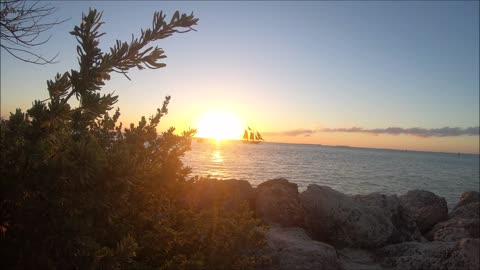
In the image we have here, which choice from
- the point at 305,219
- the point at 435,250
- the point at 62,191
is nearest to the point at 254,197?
the point at 305,219

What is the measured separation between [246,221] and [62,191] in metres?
2.73

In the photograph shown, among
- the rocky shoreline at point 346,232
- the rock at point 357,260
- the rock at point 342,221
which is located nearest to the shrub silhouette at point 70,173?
the rocky shoreline at point 346,232

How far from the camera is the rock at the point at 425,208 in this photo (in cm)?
1486

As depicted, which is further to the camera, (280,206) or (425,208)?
(425,208)

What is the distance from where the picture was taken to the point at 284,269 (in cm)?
717

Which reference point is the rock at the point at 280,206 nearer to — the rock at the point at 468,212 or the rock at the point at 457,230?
the rock at the point at 457,230

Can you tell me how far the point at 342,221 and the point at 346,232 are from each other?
0.33 meters

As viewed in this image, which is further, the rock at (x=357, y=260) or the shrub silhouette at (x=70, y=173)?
the rock at (x=357, y=260)

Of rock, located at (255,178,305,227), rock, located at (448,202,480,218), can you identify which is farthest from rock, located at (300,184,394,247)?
rock, located at (448,202,480,218)

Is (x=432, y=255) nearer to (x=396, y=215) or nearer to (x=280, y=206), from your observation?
(x=396, y=215)

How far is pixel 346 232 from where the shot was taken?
35.1 ft

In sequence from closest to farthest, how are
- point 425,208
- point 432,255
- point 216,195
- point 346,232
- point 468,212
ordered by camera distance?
1. point 216,195
2. point 432,255
3. point 346,232
4. point 425,208
5. point 468,212

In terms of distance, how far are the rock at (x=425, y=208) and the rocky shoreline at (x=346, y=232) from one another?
0.05 metres

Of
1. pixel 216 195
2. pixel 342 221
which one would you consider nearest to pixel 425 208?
pixel 342 221
